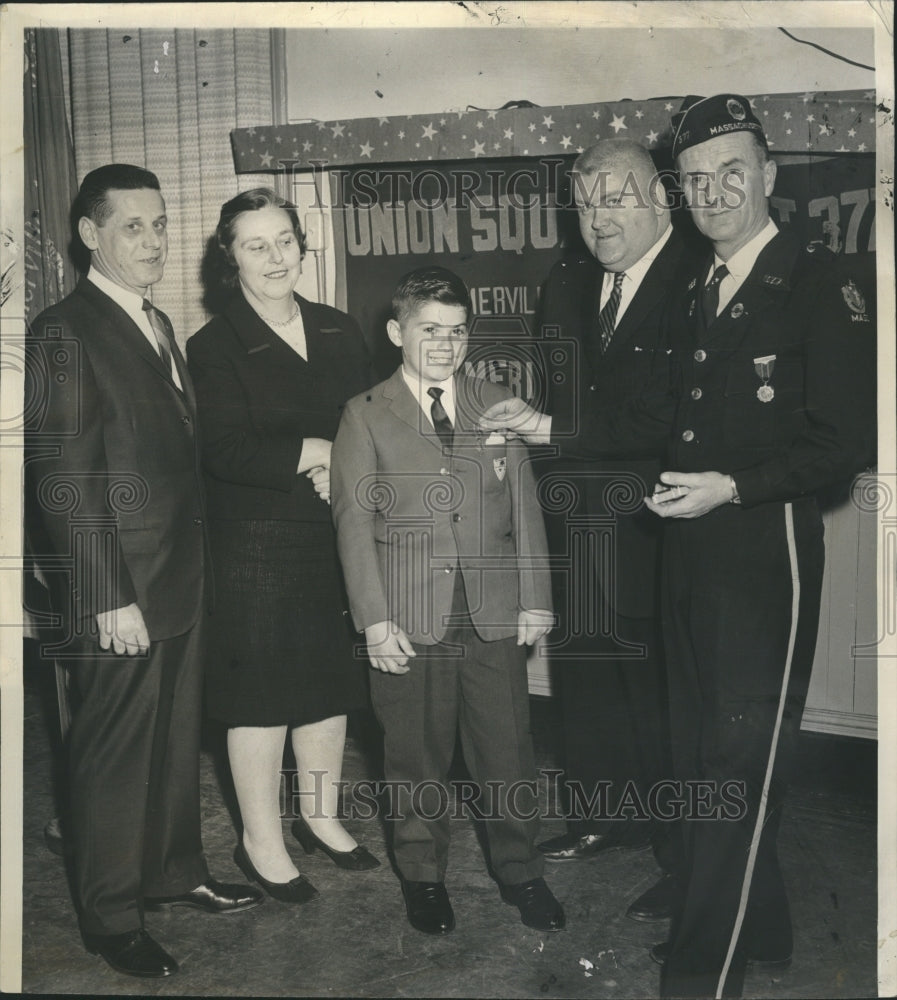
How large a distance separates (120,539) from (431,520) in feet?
2.37

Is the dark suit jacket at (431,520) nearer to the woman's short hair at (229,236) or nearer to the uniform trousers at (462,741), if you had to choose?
the uniform trousers at (462,741)

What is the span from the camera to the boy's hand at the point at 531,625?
2.49 meters

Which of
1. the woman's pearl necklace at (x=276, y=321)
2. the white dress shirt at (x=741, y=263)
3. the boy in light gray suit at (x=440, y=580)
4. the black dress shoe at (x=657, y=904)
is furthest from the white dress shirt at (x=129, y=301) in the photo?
the black dress shoe at (x=657, y=904)

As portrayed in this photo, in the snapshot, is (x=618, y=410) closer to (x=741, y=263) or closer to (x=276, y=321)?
(x=741, y=263)

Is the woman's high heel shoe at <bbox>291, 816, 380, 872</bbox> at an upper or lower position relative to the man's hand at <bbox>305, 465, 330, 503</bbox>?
lower

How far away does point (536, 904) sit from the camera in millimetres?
2502

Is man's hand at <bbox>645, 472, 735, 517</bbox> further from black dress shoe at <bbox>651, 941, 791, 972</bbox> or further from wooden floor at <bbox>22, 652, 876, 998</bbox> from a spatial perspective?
black dress shoe at <bbox>651, 941, 791, 972</bbox>

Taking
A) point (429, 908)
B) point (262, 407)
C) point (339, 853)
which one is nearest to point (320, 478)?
point (262, 407)

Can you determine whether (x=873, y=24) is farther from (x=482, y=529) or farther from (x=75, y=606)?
(x=75, y=606)

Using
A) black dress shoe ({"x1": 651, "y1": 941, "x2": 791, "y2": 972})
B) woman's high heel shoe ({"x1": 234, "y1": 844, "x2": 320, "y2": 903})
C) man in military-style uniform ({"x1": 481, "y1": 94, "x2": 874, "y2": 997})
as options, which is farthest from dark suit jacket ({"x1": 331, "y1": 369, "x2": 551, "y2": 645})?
black dress shoe ({"x1": 651, "y1": 941, "x2": 791, "y2": 972})

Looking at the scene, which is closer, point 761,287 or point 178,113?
point 761,287

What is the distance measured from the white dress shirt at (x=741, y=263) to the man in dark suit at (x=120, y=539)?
1.27 m

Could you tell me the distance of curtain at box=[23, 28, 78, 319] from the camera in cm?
255

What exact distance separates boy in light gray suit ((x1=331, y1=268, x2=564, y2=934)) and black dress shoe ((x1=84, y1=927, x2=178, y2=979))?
579 mm
